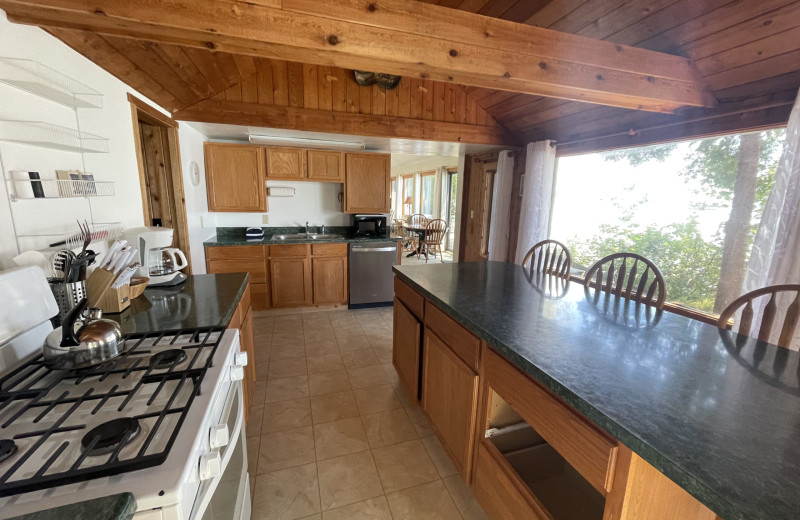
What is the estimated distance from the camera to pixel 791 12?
152 centimetres

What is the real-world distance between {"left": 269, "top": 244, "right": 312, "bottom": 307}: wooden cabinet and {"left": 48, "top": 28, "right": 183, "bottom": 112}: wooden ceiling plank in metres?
1.75

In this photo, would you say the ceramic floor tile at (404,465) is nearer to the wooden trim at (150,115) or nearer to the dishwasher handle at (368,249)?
the dishwasher handle at (368,249)

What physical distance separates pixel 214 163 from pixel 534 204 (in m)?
3.50

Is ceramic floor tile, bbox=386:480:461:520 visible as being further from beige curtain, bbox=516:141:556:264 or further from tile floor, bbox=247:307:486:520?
beige curtain, bbox=516:141:556:264

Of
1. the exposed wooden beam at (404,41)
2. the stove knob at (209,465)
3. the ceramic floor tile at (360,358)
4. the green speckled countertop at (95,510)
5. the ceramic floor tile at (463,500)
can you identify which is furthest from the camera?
the ceramic floor tile at (360,358)

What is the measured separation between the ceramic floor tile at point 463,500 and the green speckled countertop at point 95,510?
4.62ft

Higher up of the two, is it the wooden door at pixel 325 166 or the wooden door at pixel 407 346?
the wooden door at pixel 325 166

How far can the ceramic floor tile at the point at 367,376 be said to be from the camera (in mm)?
2475

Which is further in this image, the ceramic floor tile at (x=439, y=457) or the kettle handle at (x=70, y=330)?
the ceramic floor tile at (x=439, y=457)

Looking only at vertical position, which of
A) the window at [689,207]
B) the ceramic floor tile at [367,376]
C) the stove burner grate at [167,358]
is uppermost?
the window at [689,207]

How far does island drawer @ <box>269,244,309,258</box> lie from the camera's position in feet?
12.0

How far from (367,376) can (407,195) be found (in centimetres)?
834

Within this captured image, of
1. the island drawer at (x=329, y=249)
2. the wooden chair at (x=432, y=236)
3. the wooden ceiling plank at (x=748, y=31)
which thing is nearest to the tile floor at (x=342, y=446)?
the island drawer at (x=329, y=249)

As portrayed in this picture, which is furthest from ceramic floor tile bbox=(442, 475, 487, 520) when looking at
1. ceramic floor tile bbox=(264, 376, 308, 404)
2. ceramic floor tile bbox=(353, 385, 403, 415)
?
ceramic floor tile bbox=(264, 376, 308, 404)
